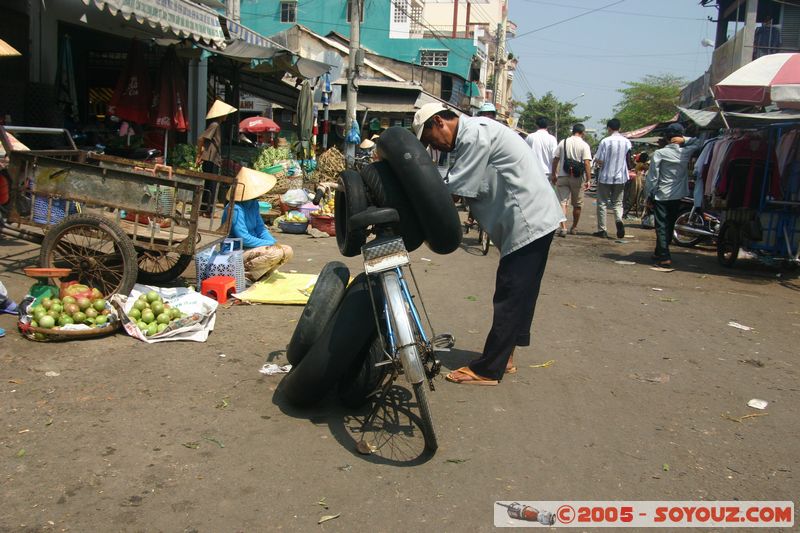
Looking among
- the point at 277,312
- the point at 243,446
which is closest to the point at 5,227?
the point at 277,312

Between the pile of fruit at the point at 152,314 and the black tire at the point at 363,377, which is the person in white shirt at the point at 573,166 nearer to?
the pile of fruit at the point at 152,314

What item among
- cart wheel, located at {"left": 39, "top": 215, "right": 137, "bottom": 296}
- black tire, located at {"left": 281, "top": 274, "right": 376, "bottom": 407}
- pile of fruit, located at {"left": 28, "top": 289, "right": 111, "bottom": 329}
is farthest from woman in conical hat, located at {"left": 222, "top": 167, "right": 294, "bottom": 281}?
black tire, located at {"left": 281, "top": 274, "right": 376, "bottom": 407}

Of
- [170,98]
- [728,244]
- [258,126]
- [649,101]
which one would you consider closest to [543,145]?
[728,244]

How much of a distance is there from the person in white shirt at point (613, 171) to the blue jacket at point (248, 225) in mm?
7467

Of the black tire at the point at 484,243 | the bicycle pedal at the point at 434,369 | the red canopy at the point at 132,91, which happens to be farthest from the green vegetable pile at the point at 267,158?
the bicycle pedal at the point at 434,369

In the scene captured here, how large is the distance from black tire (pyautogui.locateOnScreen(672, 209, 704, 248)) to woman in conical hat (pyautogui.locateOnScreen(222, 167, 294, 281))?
25.9 feet

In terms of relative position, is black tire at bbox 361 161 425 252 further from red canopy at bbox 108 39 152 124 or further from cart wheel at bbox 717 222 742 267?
red canopy at bbox 108 39 152 124

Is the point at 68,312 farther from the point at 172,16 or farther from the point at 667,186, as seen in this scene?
the point at 667,186

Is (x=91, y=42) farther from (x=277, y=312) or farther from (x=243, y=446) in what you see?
(x=243, y=446)

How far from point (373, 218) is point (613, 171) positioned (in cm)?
959

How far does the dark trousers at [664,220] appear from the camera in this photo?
31.6 ft

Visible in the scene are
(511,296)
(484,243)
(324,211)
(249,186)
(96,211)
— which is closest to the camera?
(511,296)

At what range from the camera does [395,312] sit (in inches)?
136

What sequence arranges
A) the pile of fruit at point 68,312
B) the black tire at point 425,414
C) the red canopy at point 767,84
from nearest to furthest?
the black tire at point 425,414 < the pile of fruit at point 68,312 < the red canopy at point 767,84
